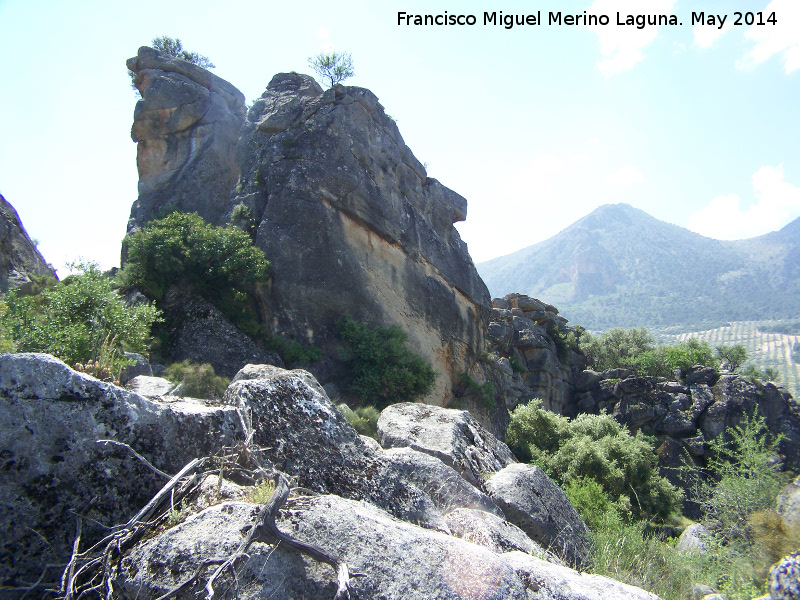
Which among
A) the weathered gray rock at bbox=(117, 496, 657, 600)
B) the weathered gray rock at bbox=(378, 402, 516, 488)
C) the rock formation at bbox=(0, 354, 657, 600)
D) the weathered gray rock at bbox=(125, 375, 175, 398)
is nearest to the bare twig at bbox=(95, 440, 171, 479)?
the rock formation at bbox=(0, 354, 657, 600)

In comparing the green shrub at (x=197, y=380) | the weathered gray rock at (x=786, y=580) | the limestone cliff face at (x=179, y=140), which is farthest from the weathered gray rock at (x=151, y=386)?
the limestone cliff face at (x=179, y=140)

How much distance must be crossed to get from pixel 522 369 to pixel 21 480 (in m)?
37.7

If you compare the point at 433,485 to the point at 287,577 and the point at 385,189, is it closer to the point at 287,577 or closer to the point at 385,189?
the point at 287,577

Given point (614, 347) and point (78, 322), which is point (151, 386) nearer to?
point (78, 322)

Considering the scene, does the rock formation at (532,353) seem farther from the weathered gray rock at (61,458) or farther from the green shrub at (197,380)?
the weathered gray rock at (61,458)

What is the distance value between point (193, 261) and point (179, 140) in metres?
14.4

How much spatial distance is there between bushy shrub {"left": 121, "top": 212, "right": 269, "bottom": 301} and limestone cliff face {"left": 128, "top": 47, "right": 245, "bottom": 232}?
338 inches

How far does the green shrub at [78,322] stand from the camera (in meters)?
10.1

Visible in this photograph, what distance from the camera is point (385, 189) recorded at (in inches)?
998

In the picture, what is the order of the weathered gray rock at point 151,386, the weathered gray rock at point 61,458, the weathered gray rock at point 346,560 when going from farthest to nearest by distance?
the weathered gray rock at point 151,386 < the weathered gray rock at point 61,458 < the weathered gray rock at point 346,560

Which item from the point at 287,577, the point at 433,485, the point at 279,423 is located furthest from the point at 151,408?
the point at 433,485

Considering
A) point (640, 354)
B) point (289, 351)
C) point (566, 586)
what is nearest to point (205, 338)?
point (289, 351)

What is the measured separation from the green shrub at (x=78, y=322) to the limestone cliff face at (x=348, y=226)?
7.22m

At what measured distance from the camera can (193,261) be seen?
2017 cm
